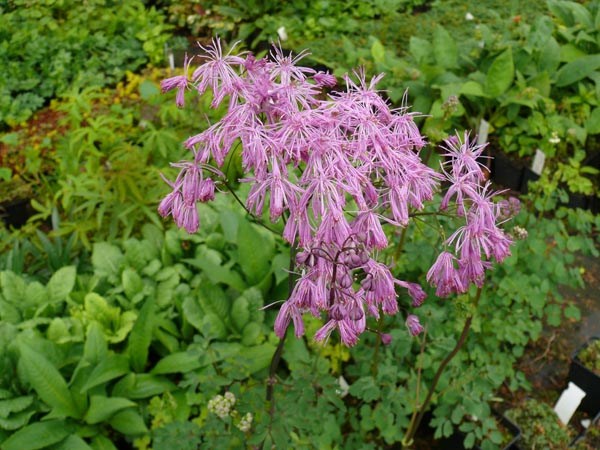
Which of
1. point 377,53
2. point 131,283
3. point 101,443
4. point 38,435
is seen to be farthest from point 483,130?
point 38,435

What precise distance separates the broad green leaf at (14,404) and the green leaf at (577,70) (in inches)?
154

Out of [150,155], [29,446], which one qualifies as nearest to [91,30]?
[150,155]

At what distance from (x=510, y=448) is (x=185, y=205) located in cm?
197

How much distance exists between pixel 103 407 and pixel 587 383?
217 centimetres

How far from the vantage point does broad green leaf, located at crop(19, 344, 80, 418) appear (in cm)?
232

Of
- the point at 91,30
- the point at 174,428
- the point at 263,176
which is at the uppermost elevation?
the point at 263,176

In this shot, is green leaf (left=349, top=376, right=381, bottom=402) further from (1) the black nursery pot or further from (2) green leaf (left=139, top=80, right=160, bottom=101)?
(2) green leaf (left=139, top=80, right=160, bottom=101)

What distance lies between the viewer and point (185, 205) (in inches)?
49.3

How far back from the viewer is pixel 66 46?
531 cm

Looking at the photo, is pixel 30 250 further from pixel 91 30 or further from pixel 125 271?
pixel 91 30

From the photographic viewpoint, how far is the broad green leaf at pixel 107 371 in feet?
7.64

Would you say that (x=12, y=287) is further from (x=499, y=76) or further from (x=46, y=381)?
(x=499, y=76)

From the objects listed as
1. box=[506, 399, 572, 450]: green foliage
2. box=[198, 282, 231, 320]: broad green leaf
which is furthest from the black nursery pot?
box=[198, 282, 231, 320]: broad green leaf

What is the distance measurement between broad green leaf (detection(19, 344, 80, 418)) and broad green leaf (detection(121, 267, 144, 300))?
0.56 m
